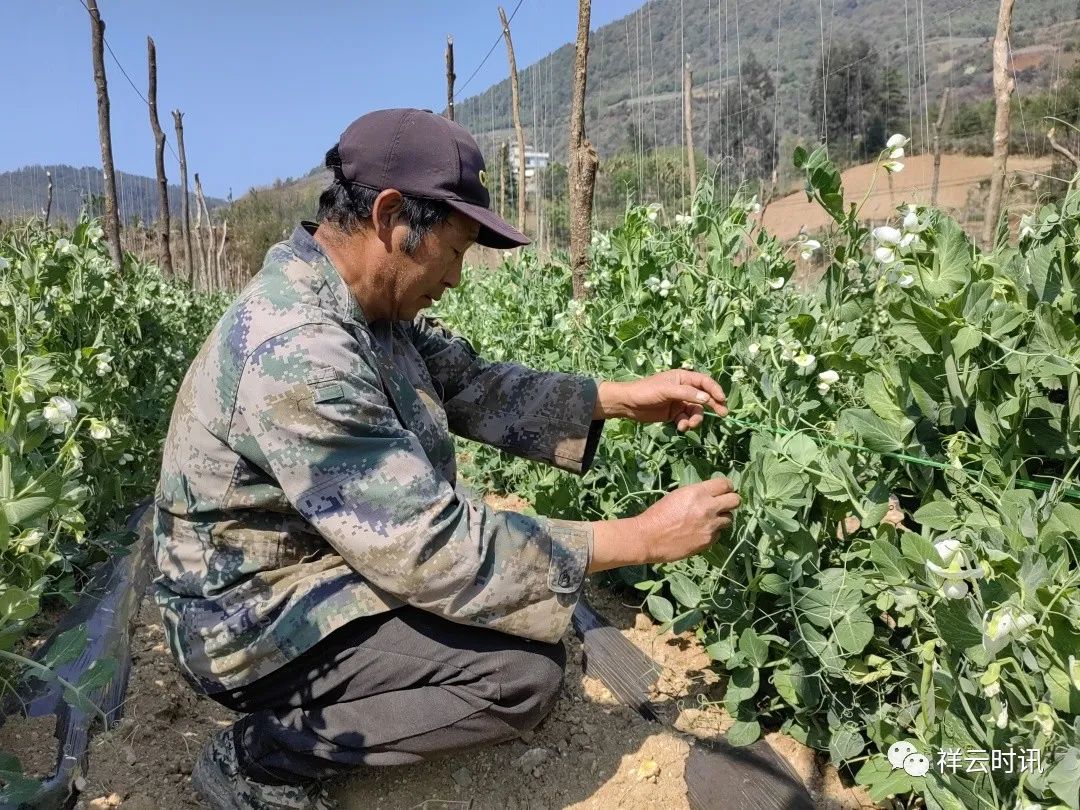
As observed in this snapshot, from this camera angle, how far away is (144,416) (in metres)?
3.70

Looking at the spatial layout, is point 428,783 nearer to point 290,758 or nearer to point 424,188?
point 290,758

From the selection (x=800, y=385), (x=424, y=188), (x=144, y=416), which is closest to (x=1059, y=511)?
(x=800, y=385)

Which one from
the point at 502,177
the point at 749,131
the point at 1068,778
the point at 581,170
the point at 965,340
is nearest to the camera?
the point at 1068,778

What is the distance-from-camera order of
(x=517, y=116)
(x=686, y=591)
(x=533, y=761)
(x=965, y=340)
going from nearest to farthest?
1. (x=965, y=340)
2. (x=686, y=591)
3. (x=533, y=761)
4. (x=517, y=116)

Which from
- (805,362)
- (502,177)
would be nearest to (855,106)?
(502,177)

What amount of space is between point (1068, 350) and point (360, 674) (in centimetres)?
131

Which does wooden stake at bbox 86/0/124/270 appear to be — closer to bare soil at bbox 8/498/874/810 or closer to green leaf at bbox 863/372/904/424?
bare soil at bbox 8/498/874/810

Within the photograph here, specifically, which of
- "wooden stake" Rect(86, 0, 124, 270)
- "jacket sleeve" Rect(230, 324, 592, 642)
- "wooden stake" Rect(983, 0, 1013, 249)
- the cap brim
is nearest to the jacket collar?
"jacket sleeve" Rect(230, 324, 592, 642)

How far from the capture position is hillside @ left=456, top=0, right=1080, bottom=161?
12.4 meters

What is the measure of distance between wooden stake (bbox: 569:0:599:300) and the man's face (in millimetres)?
2425

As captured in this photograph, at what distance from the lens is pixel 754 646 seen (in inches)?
65.8

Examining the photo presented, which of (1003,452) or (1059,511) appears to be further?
(1003,452)

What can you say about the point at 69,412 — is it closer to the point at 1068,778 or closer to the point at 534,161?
the point at 1068,778

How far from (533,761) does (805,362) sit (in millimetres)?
1055
